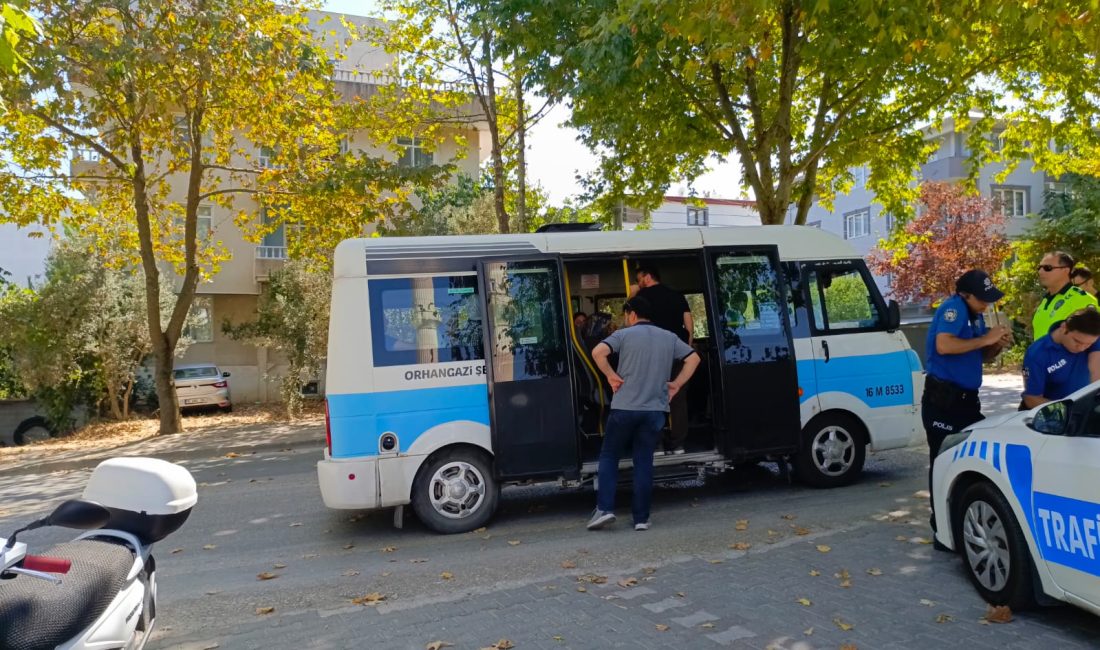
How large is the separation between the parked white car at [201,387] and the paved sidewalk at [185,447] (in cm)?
661

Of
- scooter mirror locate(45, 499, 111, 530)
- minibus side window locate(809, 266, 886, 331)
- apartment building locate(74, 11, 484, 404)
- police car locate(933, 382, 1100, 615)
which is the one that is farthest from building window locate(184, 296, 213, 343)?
police car locate(933, 382, 1100, 615)

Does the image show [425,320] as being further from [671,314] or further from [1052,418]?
[1052,418]

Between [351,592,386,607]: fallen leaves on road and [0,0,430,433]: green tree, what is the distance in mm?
9345

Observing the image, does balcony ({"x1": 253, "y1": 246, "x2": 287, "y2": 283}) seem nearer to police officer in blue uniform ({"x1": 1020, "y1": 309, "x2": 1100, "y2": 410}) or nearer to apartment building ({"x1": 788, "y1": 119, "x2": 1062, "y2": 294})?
apartment building ({"x1": 788, "y1": 119, "x2": 1062, "y2": 294})

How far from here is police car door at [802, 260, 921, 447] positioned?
792 cm

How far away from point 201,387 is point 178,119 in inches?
389

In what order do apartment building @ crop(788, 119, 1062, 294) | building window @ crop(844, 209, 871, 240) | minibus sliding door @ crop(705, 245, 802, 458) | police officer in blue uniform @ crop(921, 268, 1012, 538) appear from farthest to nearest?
building window @ crop(844, 209, 871, 240)
apartment building @ crop(788, 119, 1062, 294)
minibus sliding door @ crop(705, 245, 802, 458)
police officer in blue uniform @ crop(921, 268, 1012, 538)

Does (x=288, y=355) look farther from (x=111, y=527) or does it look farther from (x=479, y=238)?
(x=111, y=527)

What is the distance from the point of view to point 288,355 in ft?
61.9

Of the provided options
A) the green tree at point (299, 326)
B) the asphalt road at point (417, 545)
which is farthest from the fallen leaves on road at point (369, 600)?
the green tree at point (299, 326)

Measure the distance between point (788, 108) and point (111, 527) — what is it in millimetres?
12209

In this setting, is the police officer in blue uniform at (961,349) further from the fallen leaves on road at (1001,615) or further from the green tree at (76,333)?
the green tree at (76,333)

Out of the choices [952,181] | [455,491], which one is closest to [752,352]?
[455,491]

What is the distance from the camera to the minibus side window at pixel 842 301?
26.3 feet
